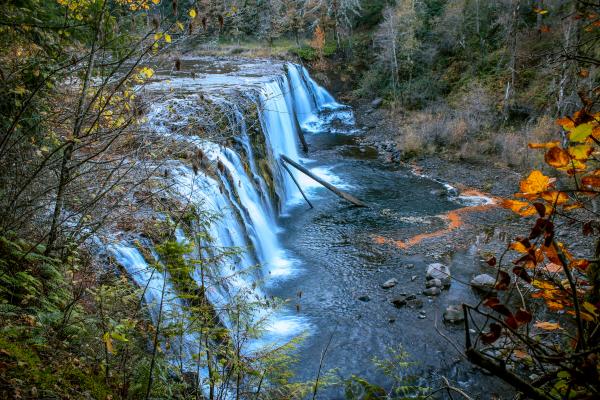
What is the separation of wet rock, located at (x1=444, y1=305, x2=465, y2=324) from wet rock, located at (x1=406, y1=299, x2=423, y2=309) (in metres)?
0.57

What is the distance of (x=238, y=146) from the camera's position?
12.4 metres

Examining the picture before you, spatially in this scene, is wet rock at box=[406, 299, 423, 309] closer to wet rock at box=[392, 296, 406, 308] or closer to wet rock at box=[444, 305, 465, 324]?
wet rock at box=[392, 296, 406, 308]

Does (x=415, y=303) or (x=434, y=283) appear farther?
(x=434, y=283)

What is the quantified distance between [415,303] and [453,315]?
2.80ft

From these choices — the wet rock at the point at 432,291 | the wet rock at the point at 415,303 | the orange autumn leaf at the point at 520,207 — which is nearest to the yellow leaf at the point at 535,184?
the orange autumn leaf at the point at 520,207

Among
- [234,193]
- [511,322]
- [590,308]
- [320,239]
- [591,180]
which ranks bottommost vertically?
[320,239]

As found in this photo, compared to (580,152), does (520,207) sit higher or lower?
lower

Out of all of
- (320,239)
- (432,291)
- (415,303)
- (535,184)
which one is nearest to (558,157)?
(535,184)

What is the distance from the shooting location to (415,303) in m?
8.98

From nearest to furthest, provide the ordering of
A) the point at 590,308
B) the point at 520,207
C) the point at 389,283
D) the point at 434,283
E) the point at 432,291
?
the point at 590,308 < the point at 520,207 < the point at 432,291 < the point at 434,283 < the point at 389,283

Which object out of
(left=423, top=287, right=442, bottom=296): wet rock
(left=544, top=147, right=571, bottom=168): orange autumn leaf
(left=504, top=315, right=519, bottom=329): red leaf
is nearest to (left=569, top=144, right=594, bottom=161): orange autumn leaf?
(left=544, top=147, right=571, bottom=168): orange autumn leaf

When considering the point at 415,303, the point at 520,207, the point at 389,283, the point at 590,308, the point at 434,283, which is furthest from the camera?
the point at 389,283

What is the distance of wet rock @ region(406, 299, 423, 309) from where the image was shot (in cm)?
892

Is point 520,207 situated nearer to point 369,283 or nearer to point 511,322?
point 511,322
